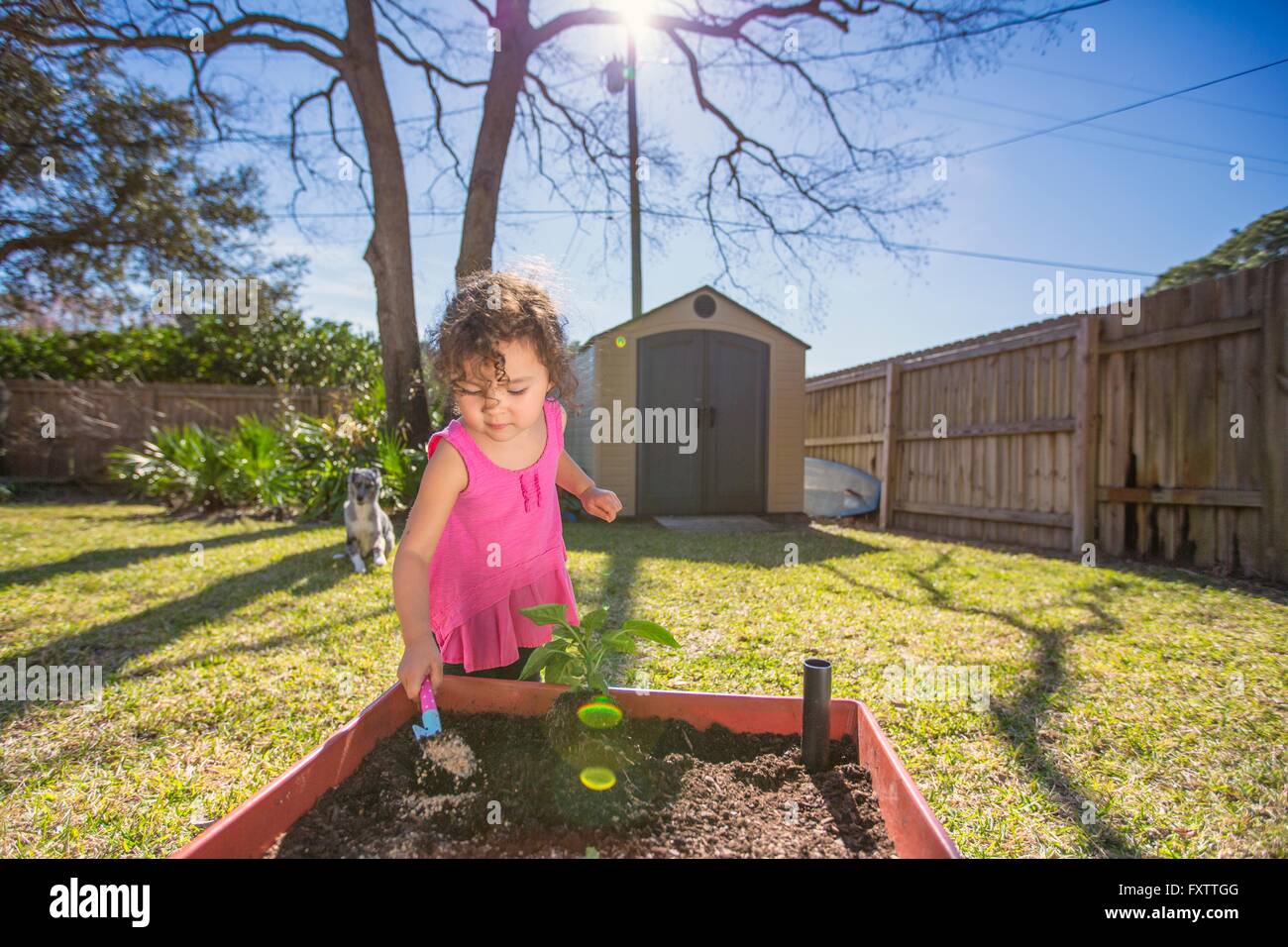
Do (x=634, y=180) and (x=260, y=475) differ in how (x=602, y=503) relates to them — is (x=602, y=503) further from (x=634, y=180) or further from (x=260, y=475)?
(x=634, y=180)

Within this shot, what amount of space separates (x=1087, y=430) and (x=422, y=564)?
21.0 ft

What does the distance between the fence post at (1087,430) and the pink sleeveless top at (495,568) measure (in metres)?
5.95

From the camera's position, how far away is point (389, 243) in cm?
821

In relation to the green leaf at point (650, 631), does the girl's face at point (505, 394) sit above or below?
above

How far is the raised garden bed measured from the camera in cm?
92

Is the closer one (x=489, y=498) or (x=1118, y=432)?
(x=489, y=498)

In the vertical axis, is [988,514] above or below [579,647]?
below

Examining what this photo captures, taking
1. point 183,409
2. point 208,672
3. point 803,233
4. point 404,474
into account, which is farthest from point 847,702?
point 183,409

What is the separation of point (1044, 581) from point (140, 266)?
14.5m

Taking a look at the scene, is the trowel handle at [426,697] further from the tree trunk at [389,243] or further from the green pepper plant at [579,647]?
the tree trunk at [389,243]

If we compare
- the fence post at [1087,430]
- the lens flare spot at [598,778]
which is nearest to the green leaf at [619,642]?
the lens flare spot at [598,778]

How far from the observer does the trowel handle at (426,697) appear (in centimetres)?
113

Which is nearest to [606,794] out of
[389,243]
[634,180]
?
[389,243]

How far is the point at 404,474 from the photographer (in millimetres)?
7699
